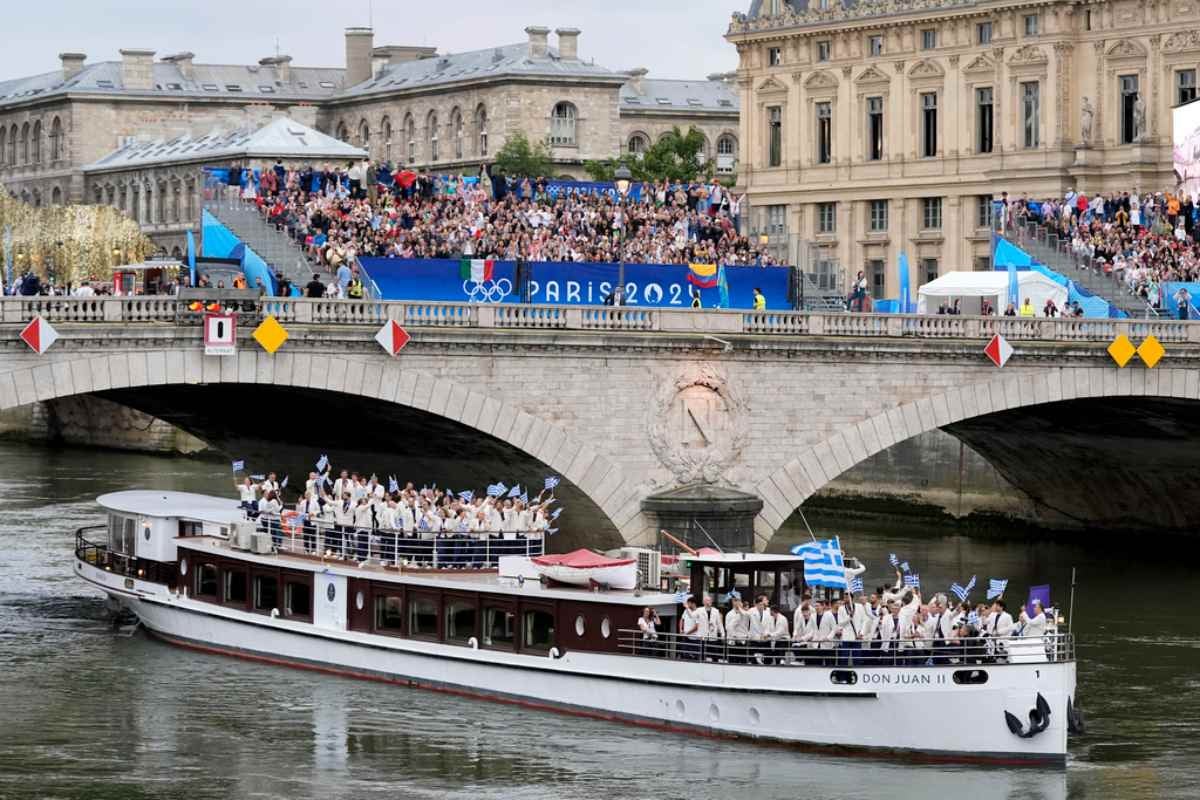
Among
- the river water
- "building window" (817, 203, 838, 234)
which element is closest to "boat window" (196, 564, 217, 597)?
the river water

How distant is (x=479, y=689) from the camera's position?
5419 centimetres

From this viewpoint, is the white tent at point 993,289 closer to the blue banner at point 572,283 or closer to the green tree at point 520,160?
the blue banner at point 572,283

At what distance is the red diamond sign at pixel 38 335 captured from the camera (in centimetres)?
5588

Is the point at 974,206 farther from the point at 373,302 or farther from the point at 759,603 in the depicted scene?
the point at 759,603

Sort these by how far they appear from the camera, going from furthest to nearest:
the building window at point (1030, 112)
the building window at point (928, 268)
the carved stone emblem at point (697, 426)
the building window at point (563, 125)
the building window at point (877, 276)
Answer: the building window at point (563, 125)
the building window at point (877, 276)
the building window at point (928, 268)
the building window at point (1030, 112)
the carved stone emblem at point (697, 426)

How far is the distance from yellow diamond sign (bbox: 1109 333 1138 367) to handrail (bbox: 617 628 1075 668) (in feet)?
55.4

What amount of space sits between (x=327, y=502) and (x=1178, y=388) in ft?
71.7

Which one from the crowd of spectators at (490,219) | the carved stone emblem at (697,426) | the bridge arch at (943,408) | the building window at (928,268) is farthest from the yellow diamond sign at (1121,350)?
the building window at (928,268)

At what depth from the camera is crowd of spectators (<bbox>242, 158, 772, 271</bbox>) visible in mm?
71500

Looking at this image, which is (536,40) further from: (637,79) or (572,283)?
(572,283)

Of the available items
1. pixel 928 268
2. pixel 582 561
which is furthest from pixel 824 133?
pixel 582 561

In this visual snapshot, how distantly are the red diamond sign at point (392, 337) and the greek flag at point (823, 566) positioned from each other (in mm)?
11624

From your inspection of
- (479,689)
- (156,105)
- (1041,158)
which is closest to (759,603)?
(479,689)

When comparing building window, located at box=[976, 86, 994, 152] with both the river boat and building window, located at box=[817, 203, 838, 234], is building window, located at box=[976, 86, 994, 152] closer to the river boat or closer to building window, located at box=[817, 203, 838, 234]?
building window, located at box=[817, 203, 838, 234]
